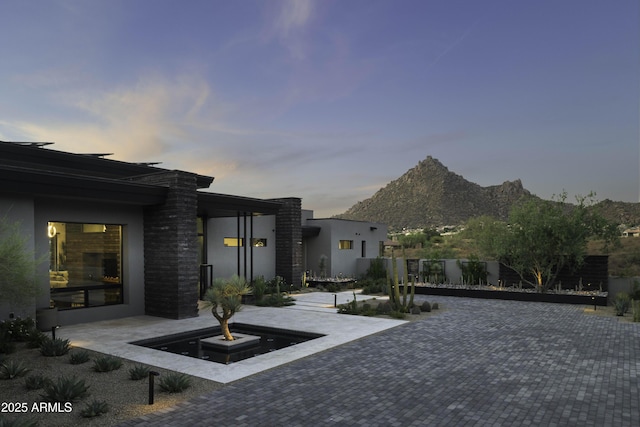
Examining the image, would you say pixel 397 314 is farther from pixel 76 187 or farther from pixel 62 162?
pixel 62 162

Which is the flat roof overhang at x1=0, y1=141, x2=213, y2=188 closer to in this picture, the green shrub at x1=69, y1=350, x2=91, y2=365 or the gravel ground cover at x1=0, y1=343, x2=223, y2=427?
the green shrub at x1=69, y1=350, x2=91, y2=365

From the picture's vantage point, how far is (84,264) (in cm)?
1374

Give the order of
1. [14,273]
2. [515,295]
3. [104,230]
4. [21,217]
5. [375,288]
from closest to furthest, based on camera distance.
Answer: [14,273] → [21,217] → [104,230] → [515,295] → [375,288]

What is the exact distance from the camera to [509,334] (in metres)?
11.7

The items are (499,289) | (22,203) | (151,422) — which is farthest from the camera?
(499,289)

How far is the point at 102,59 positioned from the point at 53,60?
65.9 inches

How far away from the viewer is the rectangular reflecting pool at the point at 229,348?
31.6 ft

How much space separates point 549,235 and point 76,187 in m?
18.2

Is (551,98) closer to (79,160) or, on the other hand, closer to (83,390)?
(79,160)

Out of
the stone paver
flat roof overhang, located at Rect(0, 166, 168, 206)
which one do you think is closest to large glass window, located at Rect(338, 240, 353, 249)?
flat roof overhang, located at Rect(0, 166, 168, 206)

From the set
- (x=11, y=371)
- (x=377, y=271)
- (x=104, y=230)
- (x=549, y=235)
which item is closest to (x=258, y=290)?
(x=104, y=230)

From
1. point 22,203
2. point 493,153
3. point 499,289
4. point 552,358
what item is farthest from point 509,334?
point 493,153

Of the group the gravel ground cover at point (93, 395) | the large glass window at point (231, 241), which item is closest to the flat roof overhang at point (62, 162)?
the large glass window at point (231, 241)

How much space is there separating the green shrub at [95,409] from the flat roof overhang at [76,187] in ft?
24.4
